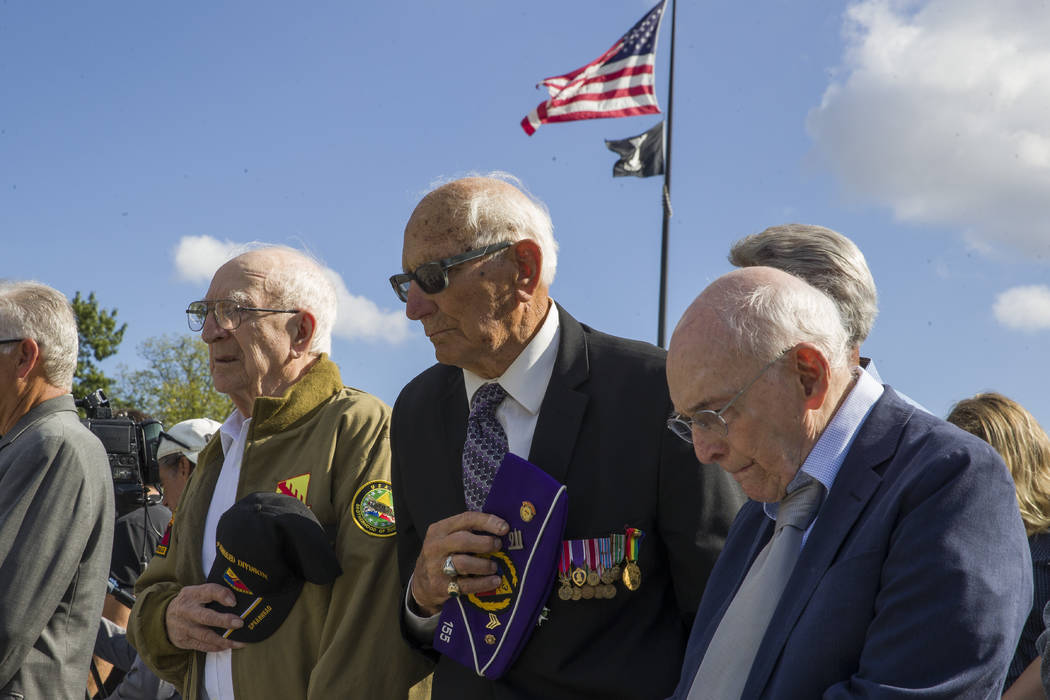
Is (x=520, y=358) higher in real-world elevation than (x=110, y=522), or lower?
higher

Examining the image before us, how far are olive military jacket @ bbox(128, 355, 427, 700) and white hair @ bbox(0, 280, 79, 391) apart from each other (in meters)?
0.82

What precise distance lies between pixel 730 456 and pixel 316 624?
1.61 meters

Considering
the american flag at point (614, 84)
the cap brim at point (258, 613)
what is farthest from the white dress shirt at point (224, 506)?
the american flag at point (614, 84)

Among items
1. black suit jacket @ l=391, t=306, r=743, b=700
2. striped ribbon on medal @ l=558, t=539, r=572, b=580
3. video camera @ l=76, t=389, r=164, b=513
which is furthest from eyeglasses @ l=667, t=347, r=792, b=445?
video camera @ l=76, t=389, r=164, b=513

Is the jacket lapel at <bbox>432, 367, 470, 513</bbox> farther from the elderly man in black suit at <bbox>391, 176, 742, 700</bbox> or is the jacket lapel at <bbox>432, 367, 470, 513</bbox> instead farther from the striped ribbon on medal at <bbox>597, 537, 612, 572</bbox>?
the striped ribbon on medal at <bbox>597, 537, 612, 572</bbox>

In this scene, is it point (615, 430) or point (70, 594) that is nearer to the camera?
point (615, 430)

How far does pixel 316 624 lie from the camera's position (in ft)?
10.6

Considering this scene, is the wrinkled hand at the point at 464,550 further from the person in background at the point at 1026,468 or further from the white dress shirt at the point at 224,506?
the person in background at the point at 1026,468

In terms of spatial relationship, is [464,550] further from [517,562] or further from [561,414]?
[561,414]

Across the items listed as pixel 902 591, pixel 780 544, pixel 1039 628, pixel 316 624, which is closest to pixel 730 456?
pixel 780 544

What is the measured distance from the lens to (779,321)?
215cm

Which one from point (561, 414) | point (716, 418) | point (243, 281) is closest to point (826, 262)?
point (561, 414)

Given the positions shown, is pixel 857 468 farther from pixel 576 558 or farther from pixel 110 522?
pixel 110 522

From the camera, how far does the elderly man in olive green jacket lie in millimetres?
3176
